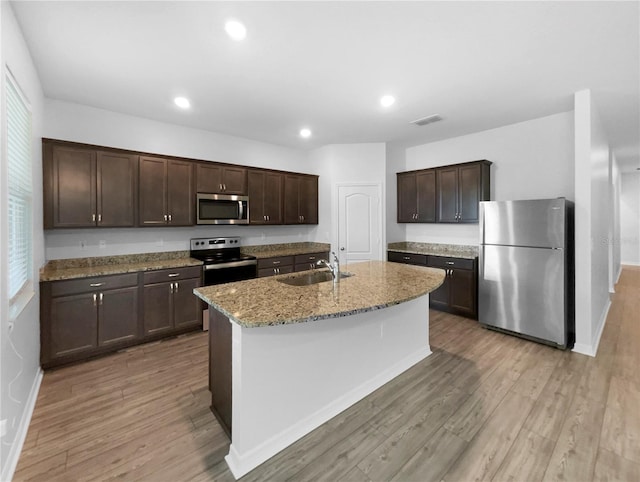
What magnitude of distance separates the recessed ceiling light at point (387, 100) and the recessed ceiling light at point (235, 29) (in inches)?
64.4

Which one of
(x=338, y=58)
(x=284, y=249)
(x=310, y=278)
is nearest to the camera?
(x=338, y=58)

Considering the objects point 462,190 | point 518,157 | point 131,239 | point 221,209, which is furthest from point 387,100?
point 131,239

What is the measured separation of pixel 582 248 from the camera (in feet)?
10.3

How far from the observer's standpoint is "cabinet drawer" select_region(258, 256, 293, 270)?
432 cm

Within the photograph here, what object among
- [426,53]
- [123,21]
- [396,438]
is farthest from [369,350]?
[123,21]

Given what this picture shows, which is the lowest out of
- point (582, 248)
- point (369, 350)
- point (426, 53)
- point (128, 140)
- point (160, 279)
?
point (369, 350)

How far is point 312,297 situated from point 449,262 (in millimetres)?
3141

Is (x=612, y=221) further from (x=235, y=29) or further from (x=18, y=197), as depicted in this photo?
(x=18, y=197)

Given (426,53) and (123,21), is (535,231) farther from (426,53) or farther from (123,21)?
(123,21)

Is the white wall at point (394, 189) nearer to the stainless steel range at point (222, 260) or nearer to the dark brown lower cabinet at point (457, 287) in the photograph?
the dark brown lower cabinet at point (457, 287)

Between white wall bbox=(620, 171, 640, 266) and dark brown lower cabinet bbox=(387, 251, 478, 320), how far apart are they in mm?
8226

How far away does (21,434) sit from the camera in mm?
1899

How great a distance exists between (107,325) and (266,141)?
3.44m

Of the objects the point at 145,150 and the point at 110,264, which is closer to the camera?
the point at 110,264
